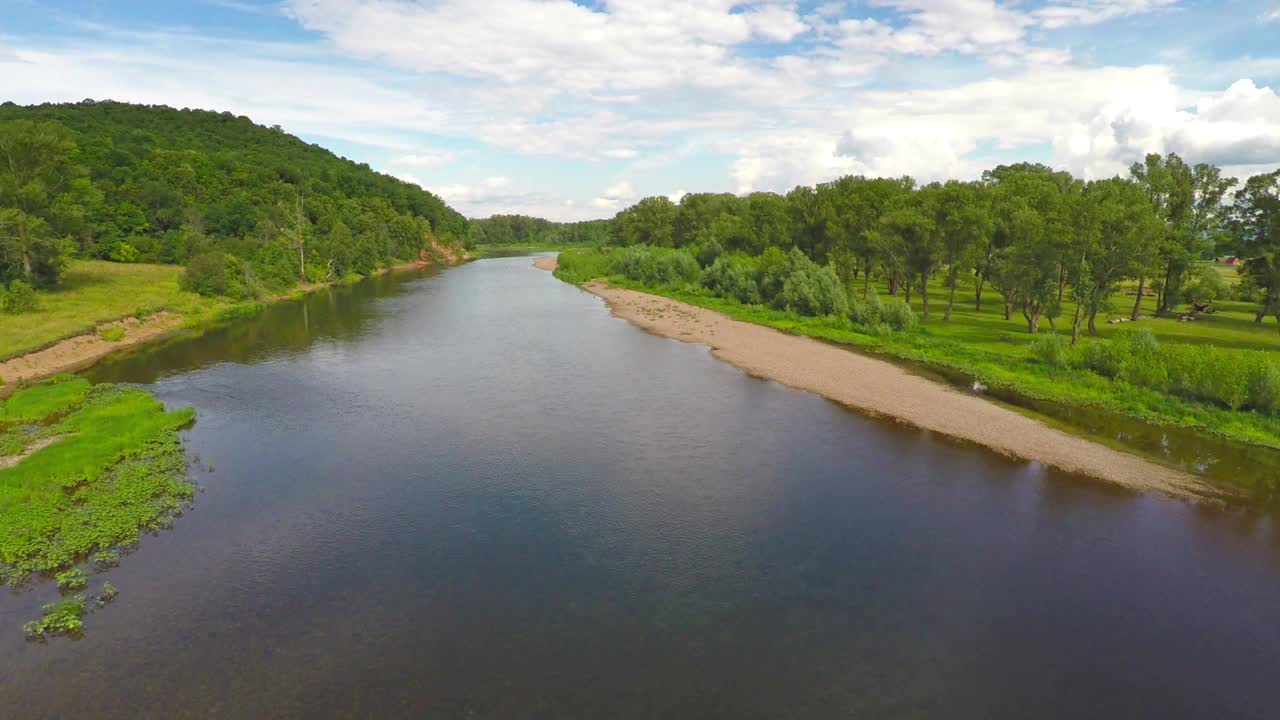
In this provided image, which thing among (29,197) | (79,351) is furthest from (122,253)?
(79,351)

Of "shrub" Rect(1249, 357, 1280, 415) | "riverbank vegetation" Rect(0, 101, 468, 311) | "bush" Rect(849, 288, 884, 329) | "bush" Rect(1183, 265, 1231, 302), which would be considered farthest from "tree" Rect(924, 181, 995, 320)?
"riverbank vegetation" Rect(0, 101, 468, 311)

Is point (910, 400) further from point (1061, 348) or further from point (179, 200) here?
point (179, 200)

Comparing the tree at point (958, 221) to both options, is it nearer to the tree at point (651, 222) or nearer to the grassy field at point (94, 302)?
the grassy field at point (94, 302)

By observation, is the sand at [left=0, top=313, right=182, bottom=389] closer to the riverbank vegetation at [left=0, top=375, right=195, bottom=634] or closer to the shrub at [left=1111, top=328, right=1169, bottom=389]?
the riverbank vegetation at [left=0, top=375, right=195, bottom=634]

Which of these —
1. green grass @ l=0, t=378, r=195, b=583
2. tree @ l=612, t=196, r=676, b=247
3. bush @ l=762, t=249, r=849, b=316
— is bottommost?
green grass @ l=0, t=378, r=195, b=583

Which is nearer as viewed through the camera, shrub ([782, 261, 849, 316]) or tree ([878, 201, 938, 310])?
tree ([878, 201, 938, 310])

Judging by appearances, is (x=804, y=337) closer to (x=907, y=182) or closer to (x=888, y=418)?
(x=888, y=418)

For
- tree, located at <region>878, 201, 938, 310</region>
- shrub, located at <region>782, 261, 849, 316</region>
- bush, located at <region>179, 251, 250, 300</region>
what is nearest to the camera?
tree, located at <region>878, 201, 938, 310</region>
